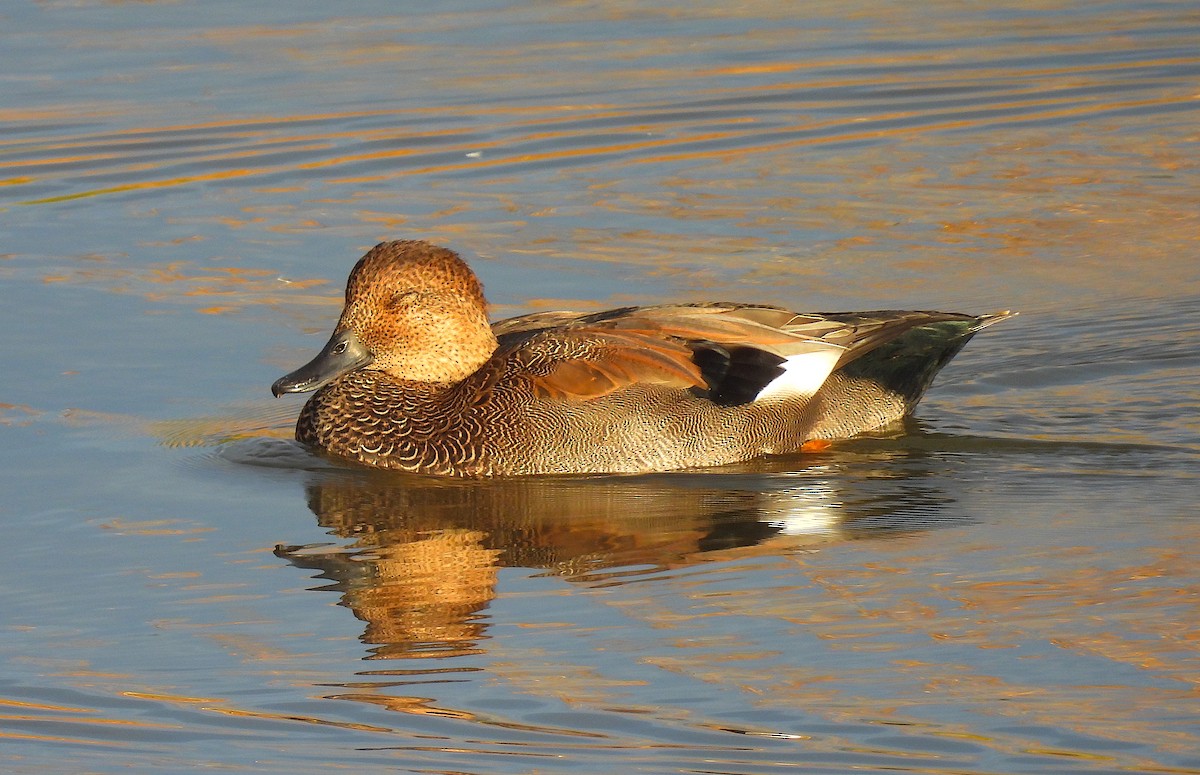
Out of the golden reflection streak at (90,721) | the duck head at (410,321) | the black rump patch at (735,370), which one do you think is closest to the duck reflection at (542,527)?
the black rump patch at (735,370)

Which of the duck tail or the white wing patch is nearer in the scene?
the white wing patch

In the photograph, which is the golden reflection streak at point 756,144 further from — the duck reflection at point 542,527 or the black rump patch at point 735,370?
the duck reflection at point 542,527

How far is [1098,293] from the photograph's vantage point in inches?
411

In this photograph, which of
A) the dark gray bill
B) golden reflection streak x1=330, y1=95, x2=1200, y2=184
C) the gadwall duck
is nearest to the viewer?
the gadwall duck

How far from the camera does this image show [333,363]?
28.3 ft

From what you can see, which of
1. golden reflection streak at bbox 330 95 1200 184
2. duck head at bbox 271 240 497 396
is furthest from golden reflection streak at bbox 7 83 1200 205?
duck head at bbox 271 240 497 396

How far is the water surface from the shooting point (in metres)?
5.82

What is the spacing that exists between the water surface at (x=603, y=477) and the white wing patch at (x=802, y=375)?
0.31 meters

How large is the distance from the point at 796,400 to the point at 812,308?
1703 millimetres

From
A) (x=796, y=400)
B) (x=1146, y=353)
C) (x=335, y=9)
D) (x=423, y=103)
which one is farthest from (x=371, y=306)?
(x=335, y=9)

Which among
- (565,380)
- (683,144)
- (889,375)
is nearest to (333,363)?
(565,380)

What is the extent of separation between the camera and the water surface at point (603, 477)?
19.1ft

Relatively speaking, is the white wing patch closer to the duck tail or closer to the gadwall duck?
the gadwall duck

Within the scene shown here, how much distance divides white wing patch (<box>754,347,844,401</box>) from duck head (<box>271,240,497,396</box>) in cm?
117
